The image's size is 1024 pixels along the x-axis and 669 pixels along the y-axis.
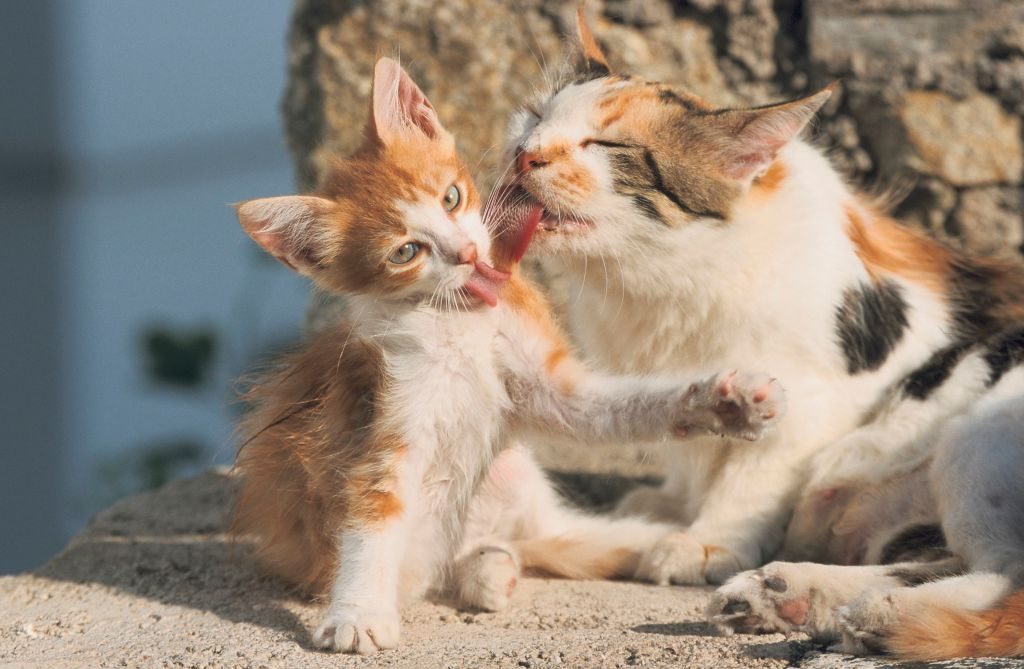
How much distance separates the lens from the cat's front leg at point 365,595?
1921 mm

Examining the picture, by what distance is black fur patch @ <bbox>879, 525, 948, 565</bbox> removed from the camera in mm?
2182

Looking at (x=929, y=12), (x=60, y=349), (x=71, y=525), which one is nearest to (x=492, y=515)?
(x=929, y=12)

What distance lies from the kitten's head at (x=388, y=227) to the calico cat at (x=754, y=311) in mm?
147

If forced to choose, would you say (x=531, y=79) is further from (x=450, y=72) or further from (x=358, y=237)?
(x=358, y=237)

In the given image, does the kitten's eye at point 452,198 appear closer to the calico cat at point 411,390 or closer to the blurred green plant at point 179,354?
the calico cat at point 411,390

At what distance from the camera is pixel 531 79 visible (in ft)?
12.3

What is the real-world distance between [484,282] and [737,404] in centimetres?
55

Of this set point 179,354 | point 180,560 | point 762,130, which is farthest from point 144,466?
point 762,130

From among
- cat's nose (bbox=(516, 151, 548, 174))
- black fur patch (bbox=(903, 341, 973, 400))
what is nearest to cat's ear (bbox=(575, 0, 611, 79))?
cat's nose (bbox=(516, 151, 548, 174))

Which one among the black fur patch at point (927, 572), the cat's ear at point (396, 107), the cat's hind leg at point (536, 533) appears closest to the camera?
the black fur patch at point (927, 572)

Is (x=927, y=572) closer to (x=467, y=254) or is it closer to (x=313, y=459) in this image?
(x=467, y=254)

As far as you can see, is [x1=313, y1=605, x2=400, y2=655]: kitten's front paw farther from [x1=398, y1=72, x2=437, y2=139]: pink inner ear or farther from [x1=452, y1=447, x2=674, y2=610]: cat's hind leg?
[x1=398, y1=72, x2=437, y2=139]: pink inner ear

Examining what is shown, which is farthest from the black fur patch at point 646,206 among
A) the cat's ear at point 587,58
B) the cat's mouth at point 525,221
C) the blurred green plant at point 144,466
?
the blurred green plant at point 144,466

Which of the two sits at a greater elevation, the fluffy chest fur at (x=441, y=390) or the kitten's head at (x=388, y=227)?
the kitten's head at (x=388, y=227)
